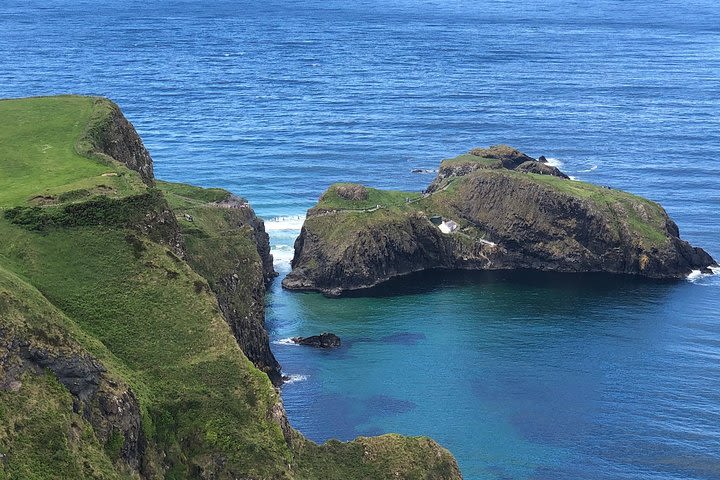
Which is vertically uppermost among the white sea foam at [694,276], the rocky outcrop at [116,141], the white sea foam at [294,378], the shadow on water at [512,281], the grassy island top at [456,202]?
the rocky outcrop at [116,141]

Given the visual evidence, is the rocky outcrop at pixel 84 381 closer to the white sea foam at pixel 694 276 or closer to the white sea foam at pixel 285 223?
the white sea foam at pixel 285 223

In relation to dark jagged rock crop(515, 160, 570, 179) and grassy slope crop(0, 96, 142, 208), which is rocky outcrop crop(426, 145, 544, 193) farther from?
grassy slope crop(0, 96, 142, 208)

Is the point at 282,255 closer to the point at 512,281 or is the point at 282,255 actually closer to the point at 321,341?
the point at 512,281

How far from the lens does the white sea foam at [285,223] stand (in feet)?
589

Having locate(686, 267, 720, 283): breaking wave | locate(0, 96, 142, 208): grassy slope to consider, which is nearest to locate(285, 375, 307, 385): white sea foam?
locate(0, 96, 142, 208): grassy slope

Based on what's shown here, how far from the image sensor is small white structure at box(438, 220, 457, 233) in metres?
169

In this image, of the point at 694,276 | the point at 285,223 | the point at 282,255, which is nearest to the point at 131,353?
the point at 282,255

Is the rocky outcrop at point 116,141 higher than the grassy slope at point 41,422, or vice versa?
the rocky outcrop at point 116,141

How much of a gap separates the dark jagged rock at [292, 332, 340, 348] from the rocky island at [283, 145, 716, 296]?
19.8 m

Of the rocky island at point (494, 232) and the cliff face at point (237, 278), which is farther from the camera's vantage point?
the rocky island at point (494, 232)

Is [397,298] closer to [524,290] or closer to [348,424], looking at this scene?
[524,290]

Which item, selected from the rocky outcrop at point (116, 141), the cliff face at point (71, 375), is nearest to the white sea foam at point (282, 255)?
the rocky outcrop at point (116, 141)

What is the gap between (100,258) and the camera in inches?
3959

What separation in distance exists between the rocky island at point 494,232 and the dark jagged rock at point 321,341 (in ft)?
64.9
